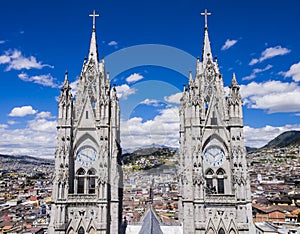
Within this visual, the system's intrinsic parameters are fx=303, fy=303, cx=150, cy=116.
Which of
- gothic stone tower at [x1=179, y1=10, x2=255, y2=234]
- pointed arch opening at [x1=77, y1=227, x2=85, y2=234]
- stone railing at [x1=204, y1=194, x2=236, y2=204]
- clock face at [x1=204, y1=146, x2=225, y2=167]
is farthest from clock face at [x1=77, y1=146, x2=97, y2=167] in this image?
stone railing at [x1=204, y1=194, x2=236, y2=204]

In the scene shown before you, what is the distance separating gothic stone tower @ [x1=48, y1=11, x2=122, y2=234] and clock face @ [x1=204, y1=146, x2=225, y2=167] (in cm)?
870

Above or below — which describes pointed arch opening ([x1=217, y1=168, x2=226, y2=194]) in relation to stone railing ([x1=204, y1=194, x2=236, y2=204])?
above

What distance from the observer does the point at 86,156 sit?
29.5m

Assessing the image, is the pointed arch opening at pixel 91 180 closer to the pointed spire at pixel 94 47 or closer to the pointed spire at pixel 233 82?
the pointed spire at pixel 94 47

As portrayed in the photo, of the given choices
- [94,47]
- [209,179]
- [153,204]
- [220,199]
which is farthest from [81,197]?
[153,204]

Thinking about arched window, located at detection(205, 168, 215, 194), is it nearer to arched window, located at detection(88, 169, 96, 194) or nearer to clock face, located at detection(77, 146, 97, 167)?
arched window, located at detection(88, 169, 96, 194)

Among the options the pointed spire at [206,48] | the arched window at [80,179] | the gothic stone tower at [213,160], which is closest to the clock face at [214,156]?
the gothic stone tower at [213,160]

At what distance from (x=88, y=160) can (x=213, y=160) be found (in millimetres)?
12110

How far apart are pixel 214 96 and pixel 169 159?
22.5 metres

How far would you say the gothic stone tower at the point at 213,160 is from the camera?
27.7m

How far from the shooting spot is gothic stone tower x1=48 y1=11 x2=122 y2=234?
2755 cm

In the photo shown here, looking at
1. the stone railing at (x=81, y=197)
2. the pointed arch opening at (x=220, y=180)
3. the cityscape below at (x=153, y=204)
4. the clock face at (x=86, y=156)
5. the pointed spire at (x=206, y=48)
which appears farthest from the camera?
the cityscape below at (x=153, y=204)

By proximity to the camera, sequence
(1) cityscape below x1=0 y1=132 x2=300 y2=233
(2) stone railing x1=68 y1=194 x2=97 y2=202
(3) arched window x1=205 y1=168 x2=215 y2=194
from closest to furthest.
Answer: (2) stone railing x1=68 y1=194 x2=97 y2=202
(3) arched window x1=205 y1=168 x2=215 y2=194
(1) cityscape below x1=0 y1=132 x2=300 y2=233

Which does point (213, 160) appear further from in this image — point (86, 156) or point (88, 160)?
point (86, 156)
